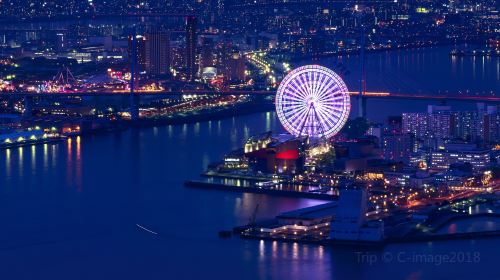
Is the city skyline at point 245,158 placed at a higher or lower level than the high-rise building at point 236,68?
lower

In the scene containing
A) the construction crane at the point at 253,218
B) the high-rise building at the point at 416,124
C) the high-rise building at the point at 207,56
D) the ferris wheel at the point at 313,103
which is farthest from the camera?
the high-rise building at the point at 207,56

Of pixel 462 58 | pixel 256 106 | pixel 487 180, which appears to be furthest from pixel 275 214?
pixel 462 58

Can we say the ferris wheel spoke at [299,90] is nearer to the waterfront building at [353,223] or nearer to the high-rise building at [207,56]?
the waterfront building at [353,223]

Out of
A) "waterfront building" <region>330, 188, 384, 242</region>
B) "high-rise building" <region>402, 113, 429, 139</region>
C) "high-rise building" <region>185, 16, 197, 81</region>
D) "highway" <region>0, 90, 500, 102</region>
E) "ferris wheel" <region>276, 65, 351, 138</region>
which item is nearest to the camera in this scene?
"waterfront building" <region>330, 188, 384, 242</region>

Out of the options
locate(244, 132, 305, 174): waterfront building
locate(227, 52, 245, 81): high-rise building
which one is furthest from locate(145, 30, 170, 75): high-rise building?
locate(244, 132, 305, 174): waterfront building

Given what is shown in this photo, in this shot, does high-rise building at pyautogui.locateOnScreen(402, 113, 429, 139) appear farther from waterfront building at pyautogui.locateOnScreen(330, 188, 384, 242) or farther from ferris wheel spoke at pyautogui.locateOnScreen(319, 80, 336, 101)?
waterfront building at pyautogui.locateOnScreen(330, 188, 384, 242)

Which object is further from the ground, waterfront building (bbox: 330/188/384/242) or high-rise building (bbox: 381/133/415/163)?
high-rise building (bbox: 381/133/415/163)

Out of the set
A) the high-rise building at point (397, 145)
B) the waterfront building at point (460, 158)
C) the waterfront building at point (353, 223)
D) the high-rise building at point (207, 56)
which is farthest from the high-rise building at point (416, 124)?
the high-rise building at point (207, 56)
